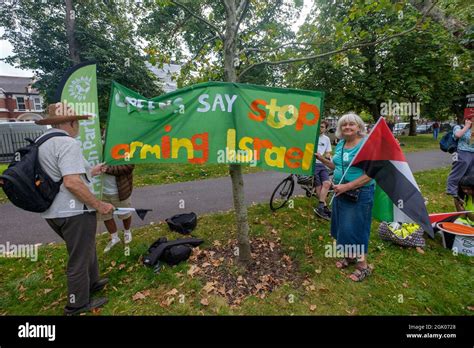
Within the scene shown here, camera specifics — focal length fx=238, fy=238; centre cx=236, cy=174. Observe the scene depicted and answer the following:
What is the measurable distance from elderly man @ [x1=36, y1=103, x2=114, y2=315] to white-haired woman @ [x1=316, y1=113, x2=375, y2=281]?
3043 mm

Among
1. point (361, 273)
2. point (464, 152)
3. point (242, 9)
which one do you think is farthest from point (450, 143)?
point (242, 9)

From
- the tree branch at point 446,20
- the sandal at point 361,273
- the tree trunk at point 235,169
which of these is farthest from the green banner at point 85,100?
the tree branch at point 446,20

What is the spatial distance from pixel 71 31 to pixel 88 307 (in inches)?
668

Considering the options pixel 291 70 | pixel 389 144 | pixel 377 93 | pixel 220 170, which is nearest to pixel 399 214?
pixel 389 144

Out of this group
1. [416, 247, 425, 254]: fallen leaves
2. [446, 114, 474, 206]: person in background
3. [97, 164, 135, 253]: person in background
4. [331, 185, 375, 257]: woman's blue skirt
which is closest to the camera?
[331, 185, 375, 257]: woman's blue skirt

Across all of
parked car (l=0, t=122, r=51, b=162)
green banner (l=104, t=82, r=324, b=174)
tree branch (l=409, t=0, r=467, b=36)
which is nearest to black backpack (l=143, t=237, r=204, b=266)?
green banner (l=104, t=82, r=324, b=174)

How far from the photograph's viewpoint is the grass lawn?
118 inches

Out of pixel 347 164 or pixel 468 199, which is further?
pixel 468 199

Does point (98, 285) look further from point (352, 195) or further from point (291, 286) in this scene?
point (352, 195)

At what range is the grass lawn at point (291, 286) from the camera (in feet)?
9.80

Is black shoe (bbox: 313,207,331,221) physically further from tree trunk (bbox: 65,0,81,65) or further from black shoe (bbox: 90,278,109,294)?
tree trunk (bbox: 65,0,81,65)

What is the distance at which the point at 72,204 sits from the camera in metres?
2.67
